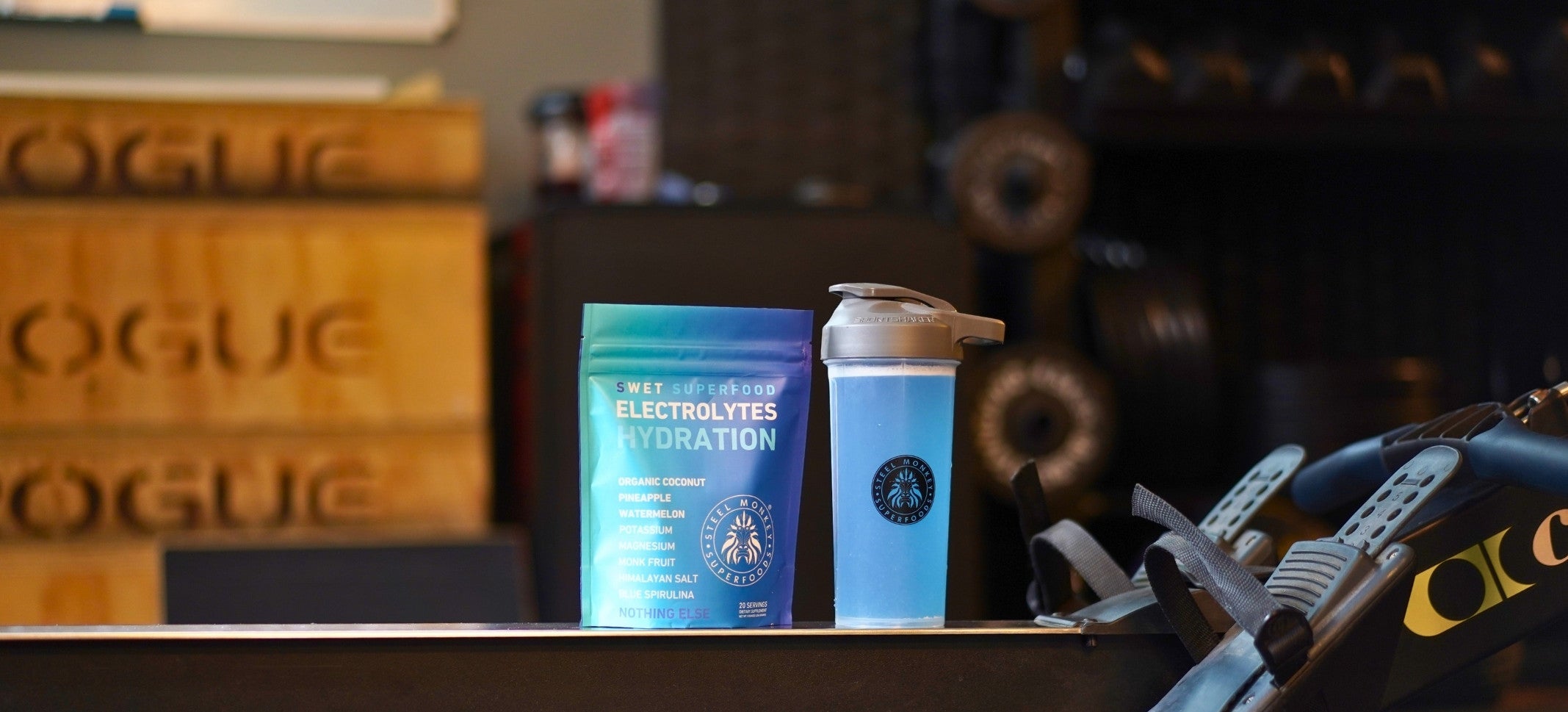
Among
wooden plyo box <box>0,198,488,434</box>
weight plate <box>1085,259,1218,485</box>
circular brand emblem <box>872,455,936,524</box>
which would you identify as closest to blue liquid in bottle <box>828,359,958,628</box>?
circular brand emblem <box>872,455,936,524</box>

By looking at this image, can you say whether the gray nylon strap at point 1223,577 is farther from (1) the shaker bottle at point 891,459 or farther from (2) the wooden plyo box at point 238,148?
(2) the wooden plyo box at point 238,148

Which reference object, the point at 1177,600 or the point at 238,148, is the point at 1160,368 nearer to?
the point at 238,148

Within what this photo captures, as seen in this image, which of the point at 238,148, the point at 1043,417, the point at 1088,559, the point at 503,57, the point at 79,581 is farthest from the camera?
the point at 503,57

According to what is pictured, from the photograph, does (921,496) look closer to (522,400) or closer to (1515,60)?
(522,400)

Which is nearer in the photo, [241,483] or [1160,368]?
[241,483]

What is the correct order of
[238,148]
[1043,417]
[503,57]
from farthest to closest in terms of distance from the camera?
[503,57] < [1043,417] < [238,148]

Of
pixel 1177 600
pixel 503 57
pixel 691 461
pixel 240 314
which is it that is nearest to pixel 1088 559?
pixel 1177 600

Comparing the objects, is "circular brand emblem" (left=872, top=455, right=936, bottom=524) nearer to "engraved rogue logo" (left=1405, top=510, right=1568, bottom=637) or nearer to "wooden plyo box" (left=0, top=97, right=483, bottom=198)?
"engraved rogue logo" (left=1405, top=510, right=1568, bottom=637)

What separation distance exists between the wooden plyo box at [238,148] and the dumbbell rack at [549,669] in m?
1.78

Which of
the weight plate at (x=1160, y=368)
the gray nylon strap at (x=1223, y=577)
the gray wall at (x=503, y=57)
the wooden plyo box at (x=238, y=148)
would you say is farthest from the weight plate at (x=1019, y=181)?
the gray nylon strap at (x=1223, y=577)

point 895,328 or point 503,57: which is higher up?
point 503,57

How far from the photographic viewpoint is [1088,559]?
2.20 feet

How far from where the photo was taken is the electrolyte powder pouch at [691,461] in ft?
2.04

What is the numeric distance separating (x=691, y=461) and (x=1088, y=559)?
0.63 feet
